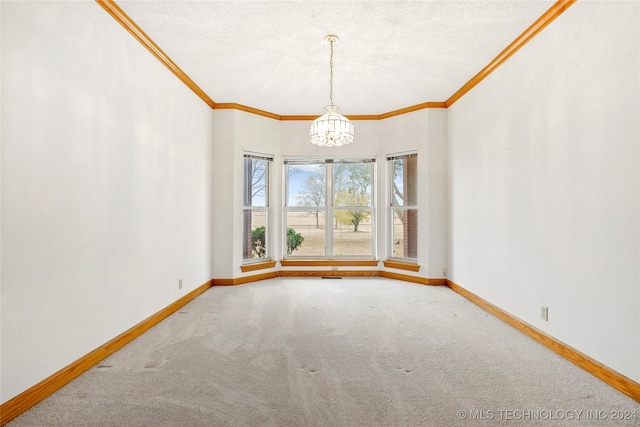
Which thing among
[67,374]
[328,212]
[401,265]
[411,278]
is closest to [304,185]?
[328,212]

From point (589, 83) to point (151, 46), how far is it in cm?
367

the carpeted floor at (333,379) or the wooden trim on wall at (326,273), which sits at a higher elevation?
the wooden trim on wall at (326,273)

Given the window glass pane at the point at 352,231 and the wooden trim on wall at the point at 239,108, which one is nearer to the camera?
A: the wooden trim on wall at the point at 239,108

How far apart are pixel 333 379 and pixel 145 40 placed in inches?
130

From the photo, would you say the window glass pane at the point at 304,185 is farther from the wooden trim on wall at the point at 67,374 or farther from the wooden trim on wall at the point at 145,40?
the wooden trim on wall at the point at 67,374

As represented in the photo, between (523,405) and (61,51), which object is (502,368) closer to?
(523,405)

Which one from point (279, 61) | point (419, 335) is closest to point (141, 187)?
point (279, 61)

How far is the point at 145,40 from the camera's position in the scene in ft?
9.78

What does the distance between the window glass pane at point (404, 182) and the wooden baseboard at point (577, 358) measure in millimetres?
2214

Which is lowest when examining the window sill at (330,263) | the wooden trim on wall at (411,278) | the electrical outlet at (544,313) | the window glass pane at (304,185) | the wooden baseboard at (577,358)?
the wooden baseboard at (577,358)

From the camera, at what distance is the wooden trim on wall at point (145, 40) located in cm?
251

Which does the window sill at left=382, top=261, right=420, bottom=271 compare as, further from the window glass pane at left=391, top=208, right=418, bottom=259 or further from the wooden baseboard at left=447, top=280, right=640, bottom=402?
the wooden baseboard at left=447, top=280, right=640, bottom=402

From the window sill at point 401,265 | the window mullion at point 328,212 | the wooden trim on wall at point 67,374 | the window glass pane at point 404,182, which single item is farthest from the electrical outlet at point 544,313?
the wooden trim on wall at point 67,374

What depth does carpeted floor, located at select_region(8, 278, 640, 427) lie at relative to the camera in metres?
1.76
